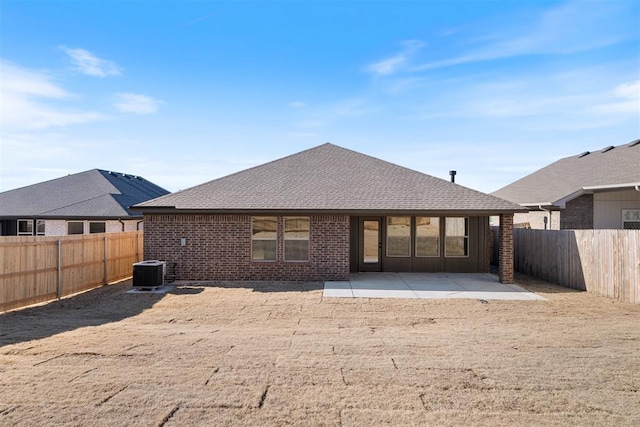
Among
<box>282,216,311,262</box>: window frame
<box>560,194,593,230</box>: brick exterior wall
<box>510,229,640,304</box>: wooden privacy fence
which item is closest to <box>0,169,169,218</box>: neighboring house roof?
<box>282,216,311,262</box>: window frame

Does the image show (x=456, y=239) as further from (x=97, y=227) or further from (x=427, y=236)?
(x=97, y=227)

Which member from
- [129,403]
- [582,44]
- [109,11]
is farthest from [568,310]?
[109,11]

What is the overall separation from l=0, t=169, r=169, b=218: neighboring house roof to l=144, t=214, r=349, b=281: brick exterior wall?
6.97 m

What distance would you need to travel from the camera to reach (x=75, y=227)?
20188 millimetres

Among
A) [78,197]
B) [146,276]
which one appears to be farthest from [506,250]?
[78,197]

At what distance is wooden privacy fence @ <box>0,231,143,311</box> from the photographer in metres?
9.73

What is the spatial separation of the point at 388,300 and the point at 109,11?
11.6 meters

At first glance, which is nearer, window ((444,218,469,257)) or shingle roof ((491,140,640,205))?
window ((444,218,469,257))

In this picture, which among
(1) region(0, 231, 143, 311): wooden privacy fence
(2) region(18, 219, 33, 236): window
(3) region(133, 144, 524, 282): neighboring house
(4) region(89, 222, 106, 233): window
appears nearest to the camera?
(1) region(0, 231, 143, 311): wooden privacy fence

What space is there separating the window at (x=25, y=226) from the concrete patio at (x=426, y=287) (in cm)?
1689

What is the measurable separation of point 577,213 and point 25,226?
26.7 m

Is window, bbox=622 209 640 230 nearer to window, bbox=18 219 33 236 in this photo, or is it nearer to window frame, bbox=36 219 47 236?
window frame, bbox=36 219 47 236

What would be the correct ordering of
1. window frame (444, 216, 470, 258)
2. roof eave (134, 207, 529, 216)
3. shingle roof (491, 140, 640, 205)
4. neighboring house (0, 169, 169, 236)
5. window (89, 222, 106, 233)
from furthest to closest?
1. window (89, 222, 106, 233)
2. neighboring house (0, 169, 169, 236)
3. shingle roof (491, 140, 640, 205)
4. window frame (444, 216, 470, 258)
5. roof eave (134, 207, 529, 216)

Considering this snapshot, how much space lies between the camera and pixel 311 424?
393 centimetres
